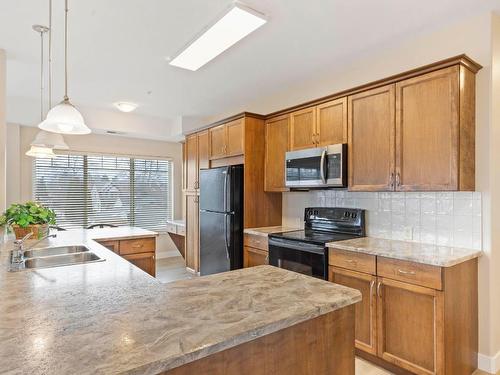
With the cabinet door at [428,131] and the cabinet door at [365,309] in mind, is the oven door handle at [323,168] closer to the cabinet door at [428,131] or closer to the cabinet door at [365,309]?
the cabinet door at [428,131]

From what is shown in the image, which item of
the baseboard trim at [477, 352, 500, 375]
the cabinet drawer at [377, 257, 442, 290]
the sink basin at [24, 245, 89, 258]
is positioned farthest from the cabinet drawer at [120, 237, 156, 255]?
the baseboard trim at [477, 352, 500, 375]

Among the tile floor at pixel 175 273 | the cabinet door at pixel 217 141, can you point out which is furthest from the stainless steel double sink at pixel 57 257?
the cabinet door at pixel 217 141

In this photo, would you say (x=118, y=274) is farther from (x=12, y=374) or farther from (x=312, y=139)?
(x=312, y=139)

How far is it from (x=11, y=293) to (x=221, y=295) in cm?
95

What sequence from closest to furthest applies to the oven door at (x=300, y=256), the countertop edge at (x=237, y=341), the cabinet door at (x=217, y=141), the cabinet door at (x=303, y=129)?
the countertop edge at (x=237, y=341) → the oven door at (x=300, y=256) → the cabinet door at (x=303, y=129) → the cabinet door at (x=217, y=141)

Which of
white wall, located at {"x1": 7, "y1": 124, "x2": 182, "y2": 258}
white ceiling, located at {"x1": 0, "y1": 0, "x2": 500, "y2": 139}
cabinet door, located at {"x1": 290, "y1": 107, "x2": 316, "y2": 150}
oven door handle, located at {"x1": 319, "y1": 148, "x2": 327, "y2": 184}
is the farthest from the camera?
white wall, located at {"x1": 7, "y1": 124, "x2": 182, "y2": 258}

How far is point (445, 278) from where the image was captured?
1970mm

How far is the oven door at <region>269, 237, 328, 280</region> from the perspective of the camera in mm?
2666

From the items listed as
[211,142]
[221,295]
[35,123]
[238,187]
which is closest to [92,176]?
[35,123]

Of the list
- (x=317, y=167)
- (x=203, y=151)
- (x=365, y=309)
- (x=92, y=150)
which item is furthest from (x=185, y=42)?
(x=92, y=150)

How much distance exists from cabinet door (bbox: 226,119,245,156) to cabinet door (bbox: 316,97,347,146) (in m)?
0.94

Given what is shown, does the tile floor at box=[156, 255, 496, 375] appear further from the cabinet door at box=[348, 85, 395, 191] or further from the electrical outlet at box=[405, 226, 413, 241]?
the cabinet door at box=[348, 85, 395, 191]

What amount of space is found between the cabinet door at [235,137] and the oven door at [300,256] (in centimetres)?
120

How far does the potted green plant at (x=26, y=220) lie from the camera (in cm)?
246
